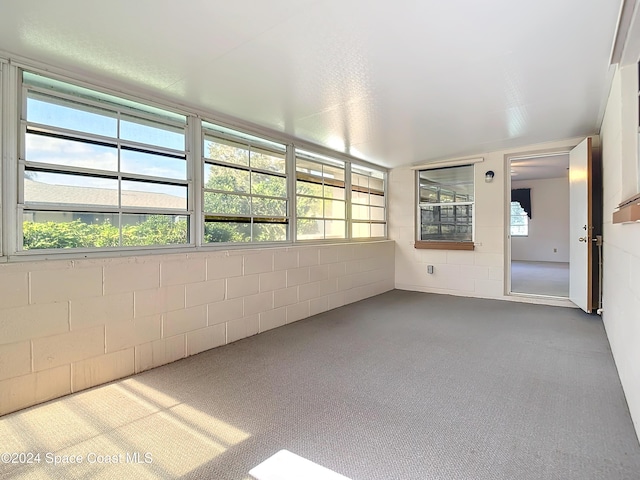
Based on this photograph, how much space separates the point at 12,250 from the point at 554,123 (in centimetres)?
509

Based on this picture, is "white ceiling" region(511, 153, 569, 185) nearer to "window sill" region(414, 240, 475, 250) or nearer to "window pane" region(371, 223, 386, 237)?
Result: "window sill" region(414, 240, 475, 250)

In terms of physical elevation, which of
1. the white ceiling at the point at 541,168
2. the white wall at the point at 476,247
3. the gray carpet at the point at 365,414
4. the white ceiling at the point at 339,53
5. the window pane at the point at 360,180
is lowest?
the gray carpet at the point at 365,414

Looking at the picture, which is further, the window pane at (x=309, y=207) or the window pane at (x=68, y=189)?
the window pane at (x=309, y=207)

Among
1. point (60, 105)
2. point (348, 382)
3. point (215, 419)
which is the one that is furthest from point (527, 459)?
point (60, 105)

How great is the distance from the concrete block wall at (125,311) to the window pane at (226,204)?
17.8 inches

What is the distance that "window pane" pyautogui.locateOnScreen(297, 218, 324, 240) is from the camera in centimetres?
431

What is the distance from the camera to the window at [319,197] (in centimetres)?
434

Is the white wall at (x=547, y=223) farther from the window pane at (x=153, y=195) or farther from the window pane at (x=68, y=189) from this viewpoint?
the window pane at (x=68, y=189)

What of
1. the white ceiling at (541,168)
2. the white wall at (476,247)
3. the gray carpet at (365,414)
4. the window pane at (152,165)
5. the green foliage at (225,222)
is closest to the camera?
the gray carpet at (365,414)

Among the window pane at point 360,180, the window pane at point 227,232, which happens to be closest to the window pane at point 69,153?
the window pane at point 227,232

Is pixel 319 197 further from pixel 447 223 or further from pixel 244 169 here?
pixel 447 223

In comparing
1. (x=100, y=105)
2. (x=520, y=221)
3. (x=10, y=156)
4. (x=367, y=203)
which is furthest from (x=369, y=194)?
(x=520, y=221)

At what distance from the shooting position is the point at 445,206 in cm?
566

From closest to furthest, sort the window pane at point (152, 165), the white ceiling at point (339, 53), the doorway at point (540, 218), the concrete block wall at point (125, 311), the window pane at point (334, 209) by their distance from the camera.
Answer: the white ceiling at point (339, 53) → the concrete block wall at point (125, 311) → the window pane at point (152, 165) → the window pane at point (334, 209) → the doorway at point (540, 218)
